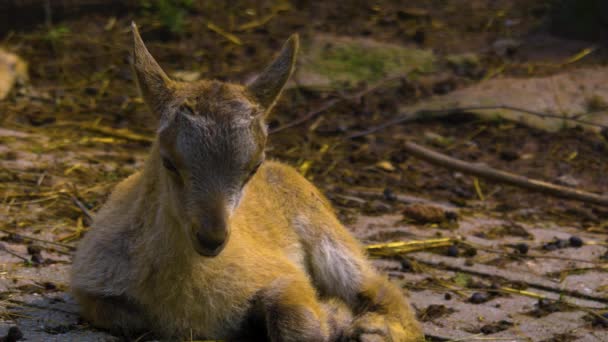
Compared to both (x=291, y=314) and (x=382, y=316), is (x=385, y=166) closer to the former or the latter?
(x=382, y=316)

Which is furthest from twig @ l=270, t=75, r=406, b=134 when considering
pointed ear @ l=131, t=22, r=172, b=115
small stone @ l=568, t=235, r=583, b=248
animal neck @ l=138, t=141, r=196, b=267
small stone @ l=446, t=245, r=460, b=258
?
pointed ear @ l=131, t=22, r=172, b=115

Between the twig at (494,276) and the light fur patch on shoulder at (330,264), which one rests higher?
the light fur patch on shoulder at (330,264)

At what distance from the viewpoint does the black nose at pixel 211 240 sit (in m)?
4.48

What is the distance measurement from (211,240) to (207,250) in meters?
0.10

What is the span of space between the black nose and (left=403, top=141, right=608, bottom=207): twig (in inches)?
183

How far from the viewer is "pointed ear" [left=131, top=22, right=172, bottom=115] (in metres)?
4.96

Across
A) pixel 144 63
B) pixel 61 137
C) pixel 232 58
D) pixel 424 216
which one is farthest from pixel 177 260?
pixel 232 58

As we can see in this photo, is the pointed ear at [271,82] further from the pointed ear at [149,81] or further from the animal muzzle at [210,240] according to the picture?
the animal muzzle at [210,240]

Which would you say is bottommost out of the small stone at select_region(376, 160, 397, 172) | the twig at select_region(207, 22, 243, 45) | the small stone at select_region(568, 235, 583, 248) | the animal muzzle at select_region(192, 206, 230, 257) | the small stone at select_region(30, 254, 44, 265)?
the small stone at select_region(376, 160, 397, 172)

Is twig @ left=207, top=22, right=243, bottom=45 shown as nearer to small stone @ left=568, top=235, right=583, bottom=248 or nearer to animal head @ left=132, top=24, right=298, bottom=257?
small stone @ left=568, top=235, right=583, bottom=248

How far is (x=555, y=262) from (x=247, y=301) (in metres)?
3.18

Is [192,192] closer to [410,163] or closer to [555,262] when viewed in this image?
[555,262]

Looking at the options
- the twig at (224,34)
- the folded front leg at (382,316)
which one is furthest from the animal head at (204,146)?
the twig at (224,34)

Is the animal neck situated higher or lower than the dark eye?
lower
